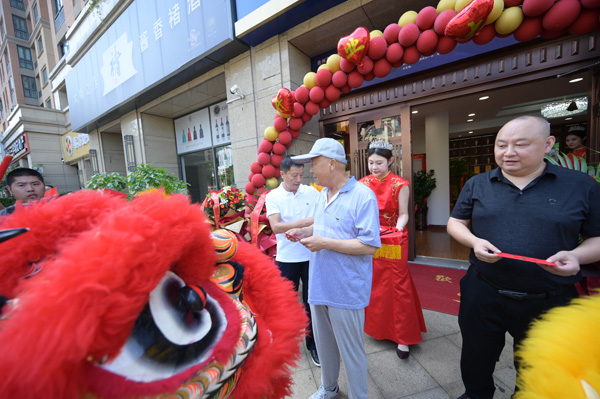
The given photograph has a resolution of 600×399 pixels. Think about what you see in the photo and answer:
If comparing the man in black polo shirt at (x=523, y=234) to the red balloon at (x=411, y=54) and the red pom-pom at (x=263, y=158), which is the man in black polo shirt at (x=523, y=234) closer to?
the red balloon at (x=411, y=54)

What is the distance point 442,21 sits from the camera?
9.10 ft

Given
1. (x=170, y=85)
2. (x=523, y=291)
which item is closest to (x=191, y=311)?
(x=523, y=291)

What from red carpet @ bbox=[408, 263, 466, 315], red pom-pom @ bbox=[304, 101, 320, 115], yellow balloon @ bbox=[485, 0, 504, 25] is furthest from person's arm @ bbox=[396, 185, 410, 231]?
red pom-pom @ bbox=[304, 101, 320, 115]

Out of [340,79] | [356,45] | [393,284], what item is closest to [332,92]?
[340,79]

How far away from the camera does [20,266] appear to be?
596 millimetres

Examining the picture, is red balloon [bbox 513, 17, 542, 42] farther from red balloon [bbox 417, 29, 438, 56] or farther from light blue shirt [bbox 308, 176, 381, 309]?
light blue shirt [bbox 308, 176, 381, 309]

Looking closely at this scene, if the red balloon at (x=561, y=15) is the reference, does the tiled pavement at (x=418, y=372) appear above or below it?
below

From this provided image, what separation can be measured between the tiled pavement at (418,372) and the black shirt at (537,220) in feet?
→ 3.64

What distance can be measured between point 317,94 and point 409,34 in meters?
1.41

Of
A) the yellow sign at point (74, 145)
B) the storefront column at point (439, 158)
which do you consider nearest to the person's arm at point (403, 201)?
the storefront column at point (439, 158)

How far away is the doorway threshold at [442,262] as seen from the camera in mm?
4137

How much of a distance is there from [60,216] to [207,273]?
40cm

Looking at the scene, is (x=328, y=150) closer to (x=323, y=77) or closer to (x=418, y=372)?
(x=418, y=372)

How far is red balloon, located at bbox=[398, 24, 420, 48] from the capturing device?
296cm
